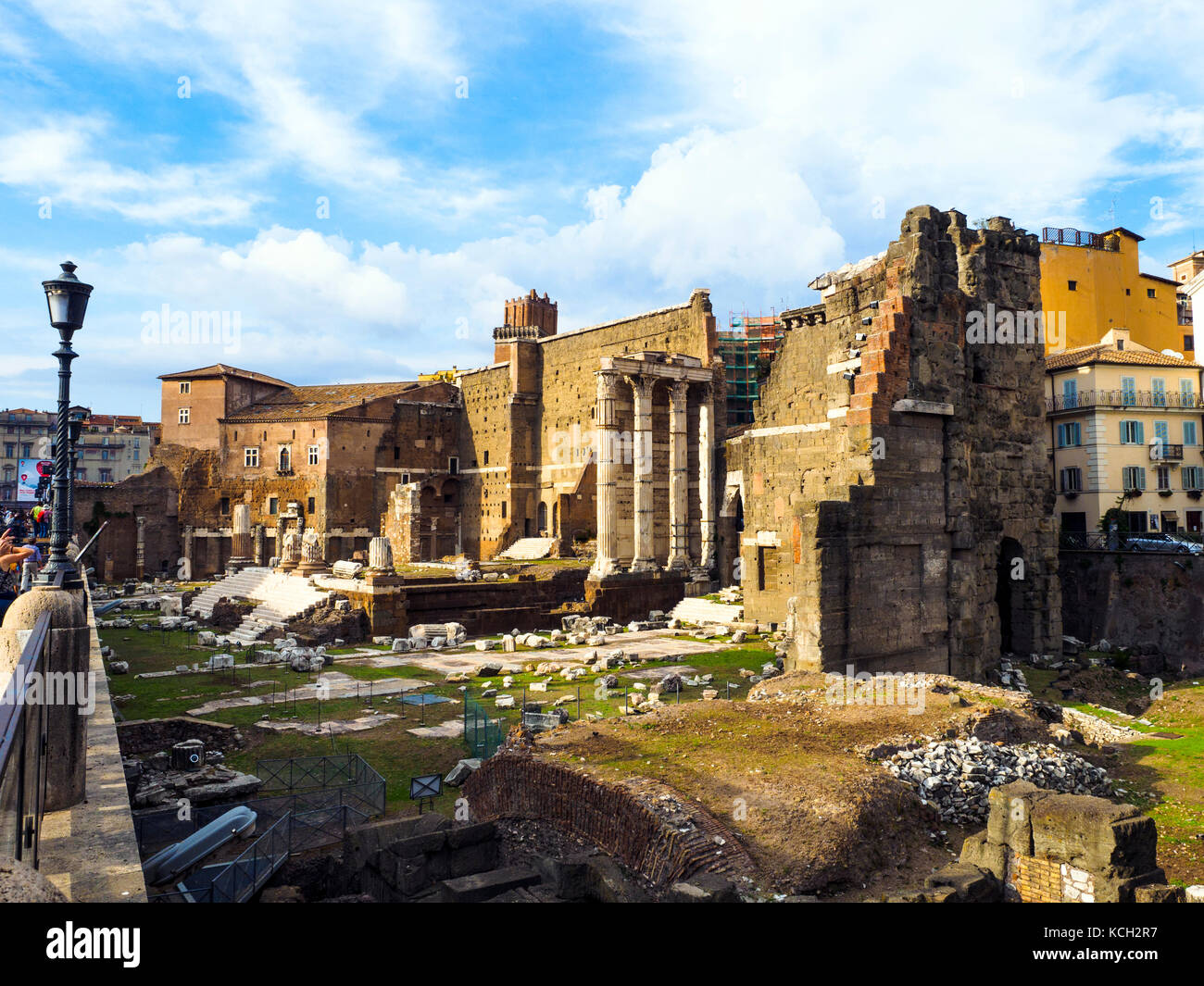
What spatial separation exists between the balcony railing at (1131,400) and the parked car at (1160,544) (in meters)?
5.18

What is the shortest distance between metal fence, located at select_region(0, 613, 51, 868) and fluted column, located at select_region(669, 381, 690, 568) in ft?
99.0

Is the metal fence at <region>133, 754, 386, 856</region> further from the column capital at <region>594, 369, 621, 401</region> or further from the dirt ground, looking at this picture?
the column capital at <region>594, 369, 621, 401</region>

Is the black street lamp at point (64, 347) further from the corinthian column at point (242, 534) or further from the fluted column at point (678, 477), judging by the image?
the corinthian column at point (242, 534)

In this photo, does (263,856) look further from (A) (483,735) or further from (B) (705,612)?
(B) (705,612)

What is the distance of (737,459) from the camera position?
113ft

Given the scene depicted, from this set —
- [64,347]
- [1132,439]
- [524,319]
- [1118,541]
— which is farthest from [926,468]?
[524,319]

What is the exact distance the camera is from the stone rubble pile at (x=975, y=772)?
31.2 feet

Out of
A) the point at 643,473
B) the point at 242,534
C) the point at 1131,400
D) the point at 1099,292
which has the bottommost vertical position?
the point at 242,534

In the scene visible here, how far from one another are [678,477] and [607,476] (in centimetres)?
348

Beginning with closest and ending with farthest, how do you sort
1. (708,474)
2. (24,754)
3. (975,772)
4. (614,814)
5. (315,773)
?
(24,754)
(614,814)
(975,772)
(315,773)
(708,474)

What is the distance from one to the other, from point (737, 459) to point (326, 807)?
26.5 meters

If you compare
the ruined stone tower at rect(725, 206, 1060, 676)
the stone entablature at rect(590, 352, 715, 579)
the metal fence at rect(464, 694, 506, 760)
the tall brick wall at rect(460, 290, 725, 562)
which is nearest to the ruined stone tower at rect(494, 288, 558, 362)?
the tall brick wall at rect(460, 290, 725, 562)

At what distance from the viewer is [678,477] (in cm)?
3634

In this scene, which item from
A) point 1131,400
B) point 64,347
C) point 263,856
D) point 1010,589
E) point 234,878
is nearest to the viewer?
point 234,878
